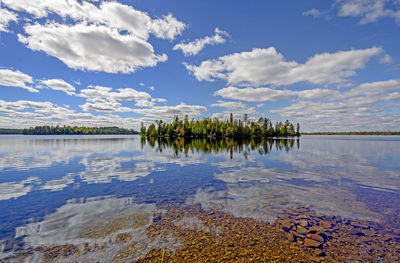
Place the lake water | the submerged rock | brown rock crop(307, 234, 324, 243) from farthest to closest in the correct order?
brown rock crop(307, 234, 324, 243) < the submerged rock < the lake water

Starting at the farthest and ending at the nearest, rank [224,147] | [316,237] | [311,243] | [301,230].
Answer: [224,147], [301,230], [316,237], [311,243]

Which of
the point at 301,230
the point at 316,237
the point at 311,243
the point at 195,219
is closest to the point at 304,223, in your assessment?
the point at 301,230

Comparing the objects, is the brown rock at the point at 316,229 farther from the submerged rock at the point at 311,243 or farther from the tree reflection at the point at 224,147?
the tree reflection at the point at 224,147

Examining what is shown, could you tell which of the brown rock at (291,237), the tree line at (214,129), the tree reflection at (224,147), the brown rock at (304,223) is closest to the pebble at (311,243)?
the brown rock at (291,237)

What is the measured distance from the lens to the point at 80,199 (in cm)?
1387

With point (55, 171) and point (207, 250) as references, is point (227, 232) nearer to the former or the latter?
point (207, 250)

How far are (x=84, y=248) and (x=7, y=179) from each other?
63.5ft

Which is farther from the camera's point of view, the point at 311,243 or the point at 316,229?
the point at 316,229

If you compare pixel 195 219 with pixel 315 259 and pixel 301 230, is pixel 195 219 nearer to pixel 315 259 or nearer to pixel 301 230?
pixel 301 230

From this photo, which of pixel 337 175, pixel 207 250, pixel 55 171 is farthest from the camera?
pixel 55 171

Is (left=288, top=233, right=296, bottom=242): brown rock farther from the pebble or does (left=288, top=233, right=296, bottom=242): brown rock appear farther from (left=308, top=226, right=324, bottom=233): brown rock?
(left=308, top=226, right=324, bottom=233): brown rock

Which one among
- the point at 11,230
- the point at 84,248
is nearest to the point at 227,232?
the point at 84,248

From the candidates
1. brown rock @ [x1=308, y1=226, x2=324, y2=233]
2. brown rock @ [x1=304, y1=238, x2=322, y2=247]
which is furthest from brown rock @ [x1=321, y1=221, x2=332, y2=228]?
brown rock @ [x1=304, y1=238, x2=322, y2=247]

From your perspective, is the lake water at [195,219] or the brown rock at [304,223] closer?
the lake water at [195,219]
